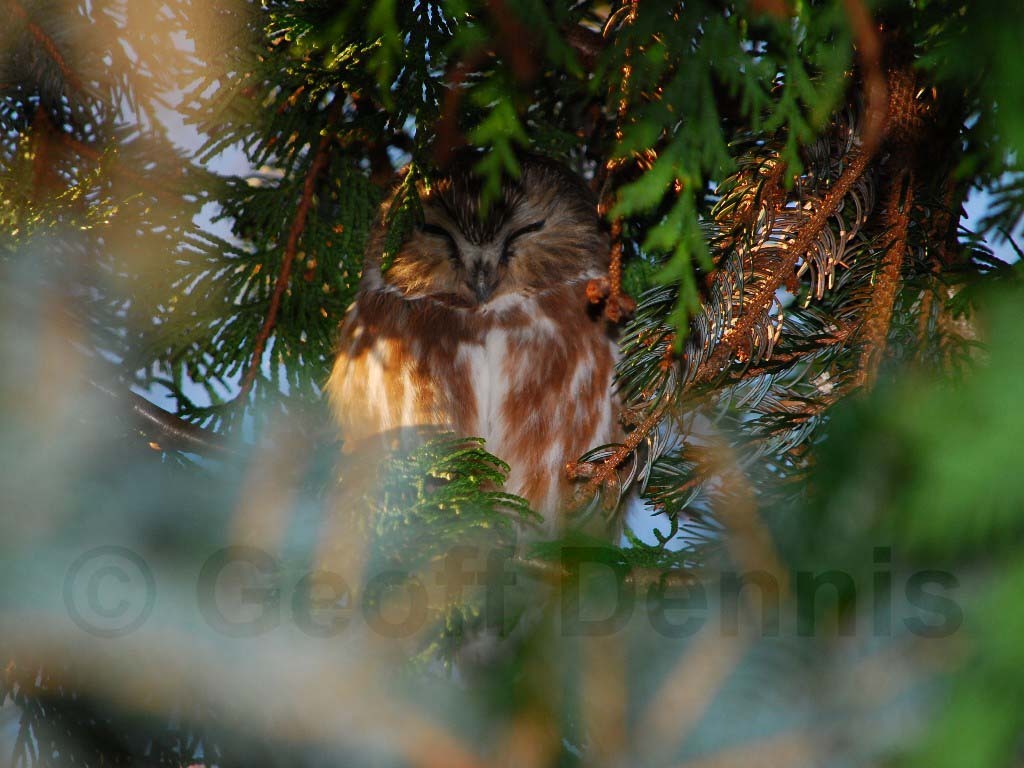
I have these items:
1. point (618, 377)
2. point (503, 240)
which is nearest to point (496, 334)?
point (503, 240)

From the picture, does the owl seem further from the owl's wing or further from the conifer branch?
the conifer branch

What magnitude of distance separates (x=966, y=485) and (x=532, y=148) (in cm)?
154

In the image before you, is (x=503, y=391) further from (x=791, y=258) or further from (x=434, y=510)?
(x=791, y=258)

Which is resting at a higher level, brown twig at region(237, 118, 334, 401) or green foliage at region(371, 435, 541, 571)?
brown twig at region(237, 118, 334, 401)

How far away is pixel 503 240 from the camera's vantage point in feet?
7.32

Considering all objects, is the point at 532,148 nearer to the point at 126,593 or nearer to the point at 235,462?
the point at 235,462

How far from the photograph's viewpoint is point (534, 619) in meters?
1.07

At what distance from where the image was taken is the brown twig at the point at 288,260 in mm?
1778

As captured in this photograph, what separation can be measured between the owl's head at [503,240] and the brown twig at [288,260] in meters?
0.39

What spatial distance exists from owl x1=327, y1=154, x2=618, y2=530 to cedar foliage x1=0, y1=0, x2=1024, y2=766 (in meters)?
0.30

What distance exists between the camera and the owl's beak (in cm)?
212

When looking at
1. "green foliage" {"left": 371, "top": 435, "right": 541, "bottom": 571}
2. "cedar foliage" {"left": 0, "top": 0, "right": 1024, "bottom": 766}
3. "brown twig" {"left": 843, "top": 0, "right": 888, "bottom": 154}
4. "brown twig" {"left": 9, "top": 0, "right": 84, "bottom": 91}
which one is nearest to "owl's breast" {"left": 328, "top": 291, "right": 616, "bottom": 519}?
"cedar foliage" {"left": 0, "top": 0, "right": 1024, "bottom": 766}

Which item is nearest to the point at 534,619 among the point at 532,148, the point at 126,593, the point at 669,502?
the point at 669,502

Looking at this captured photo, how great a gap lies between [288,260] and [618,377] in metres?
0.84
